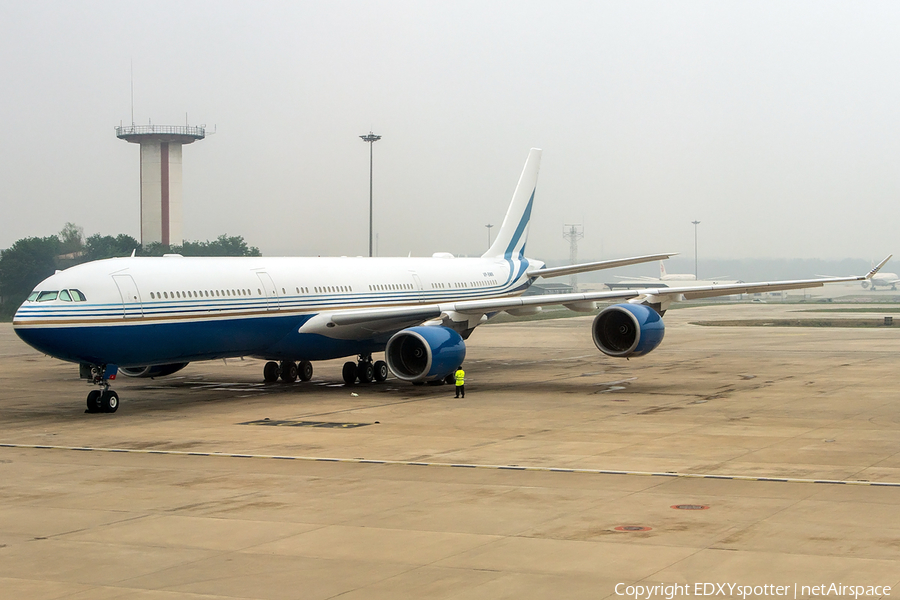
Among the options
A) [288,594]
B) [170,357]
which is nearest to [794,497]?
[288,594]

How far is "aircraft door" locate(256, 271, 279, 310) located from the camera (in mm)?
28047

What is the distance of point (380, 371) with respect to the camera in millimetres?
31875

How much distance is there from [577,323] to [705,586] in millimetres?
60498

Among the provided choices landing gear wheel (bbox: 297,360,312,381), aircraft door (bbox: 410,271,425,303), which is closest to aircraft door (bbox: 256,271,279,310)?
landing gear wheel (bbox: 297,360,312,381)

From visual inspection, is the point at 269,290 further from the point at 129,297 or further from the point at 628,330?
the point at 628,330

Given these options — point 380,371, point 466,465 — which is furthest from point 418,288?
point 466,465

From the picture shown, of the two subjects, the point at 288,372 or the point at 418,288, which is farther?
the point at 418,288

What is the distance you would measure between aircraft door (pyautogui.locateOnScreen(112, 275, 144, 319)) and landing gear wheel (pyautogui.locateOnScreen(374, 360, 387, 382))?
9.15m

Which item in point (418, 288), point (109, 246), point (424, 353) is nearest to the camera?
point (424, 353)

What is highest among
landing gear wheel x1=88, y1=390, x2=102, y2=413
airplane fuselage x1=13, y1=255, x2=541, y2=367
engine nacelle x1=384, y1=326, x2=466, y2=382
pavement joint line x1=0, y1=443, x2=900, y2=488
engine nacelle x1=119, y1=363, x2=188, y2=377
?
airplane fuselage x1=13, y1=255, x2=541, y2=367

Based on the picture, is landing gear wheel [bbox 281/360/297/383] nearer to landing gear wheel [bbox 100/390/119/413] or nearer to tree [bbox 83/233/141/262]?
landing gear wheel [bbox 100/390/119/413]

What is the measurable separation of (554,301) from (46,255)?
65.5 metres

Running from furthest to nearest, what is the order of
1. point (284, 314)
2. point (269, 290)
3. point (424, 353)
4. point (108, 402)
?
1. point (284, 314)
2. point (424, 353)
3. point (269, 290)
4. point (108, 402)

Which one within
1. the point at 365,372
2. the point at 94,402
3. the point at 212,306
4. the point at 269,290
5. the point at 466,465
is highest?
the point at 269,290
